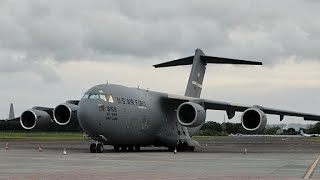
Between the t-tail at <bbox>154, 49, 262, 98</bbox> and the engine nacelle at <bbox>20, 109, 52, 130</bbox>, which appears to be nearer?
the engine nacelle at <bbox>20, 109, 52, 130</bbox>

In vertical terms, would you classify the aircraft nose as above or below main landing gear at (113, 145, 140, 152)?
above

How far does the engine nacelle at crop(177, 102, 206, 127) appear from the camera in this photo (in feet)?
119

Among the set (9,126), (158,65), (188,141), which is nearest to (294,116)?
(188,141)

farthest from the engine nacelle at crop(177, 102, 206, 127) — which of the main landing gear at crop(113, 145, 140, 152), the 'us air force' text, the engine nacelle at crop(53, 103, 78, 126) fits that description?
the engine nacelle at crop(53, 103, 78, 126)

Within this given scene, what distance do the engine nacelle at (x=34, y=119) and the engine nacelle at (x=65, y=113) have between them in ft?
4.79

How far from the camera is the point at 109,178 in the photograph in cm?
1553

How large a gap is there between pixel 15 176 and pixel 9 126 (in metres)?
112

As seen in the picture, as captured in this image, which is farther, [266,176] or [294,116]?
[294,116]

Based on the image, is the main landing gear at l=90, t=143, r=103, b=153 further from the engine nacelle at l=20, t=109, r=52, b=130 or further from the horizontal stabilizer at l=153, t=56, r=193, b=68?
the horizontal stabilizer at l=153, t=56, r=193, b=68

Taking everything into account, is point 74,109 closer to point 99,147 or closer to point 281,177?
point 99,147

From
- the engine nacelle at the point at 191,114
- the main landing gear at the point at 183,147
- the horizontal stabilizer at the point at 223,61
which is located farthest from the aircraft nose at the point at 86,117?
the horizontal stabilizer at the point at 223,61

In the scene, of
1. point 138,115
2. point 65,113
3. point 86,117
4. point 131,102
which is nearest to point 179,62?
point 138,115

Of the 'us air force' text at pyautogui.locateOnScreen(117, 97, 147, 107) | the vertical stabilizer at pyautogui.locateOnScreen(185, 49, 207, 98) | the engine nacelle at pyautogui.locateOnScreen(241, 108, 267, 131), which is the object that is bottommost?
the engine nacelle at pyautogui.locateOnScreen(241, 108, 267, 131)

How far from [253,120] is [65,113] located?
1231 cm
